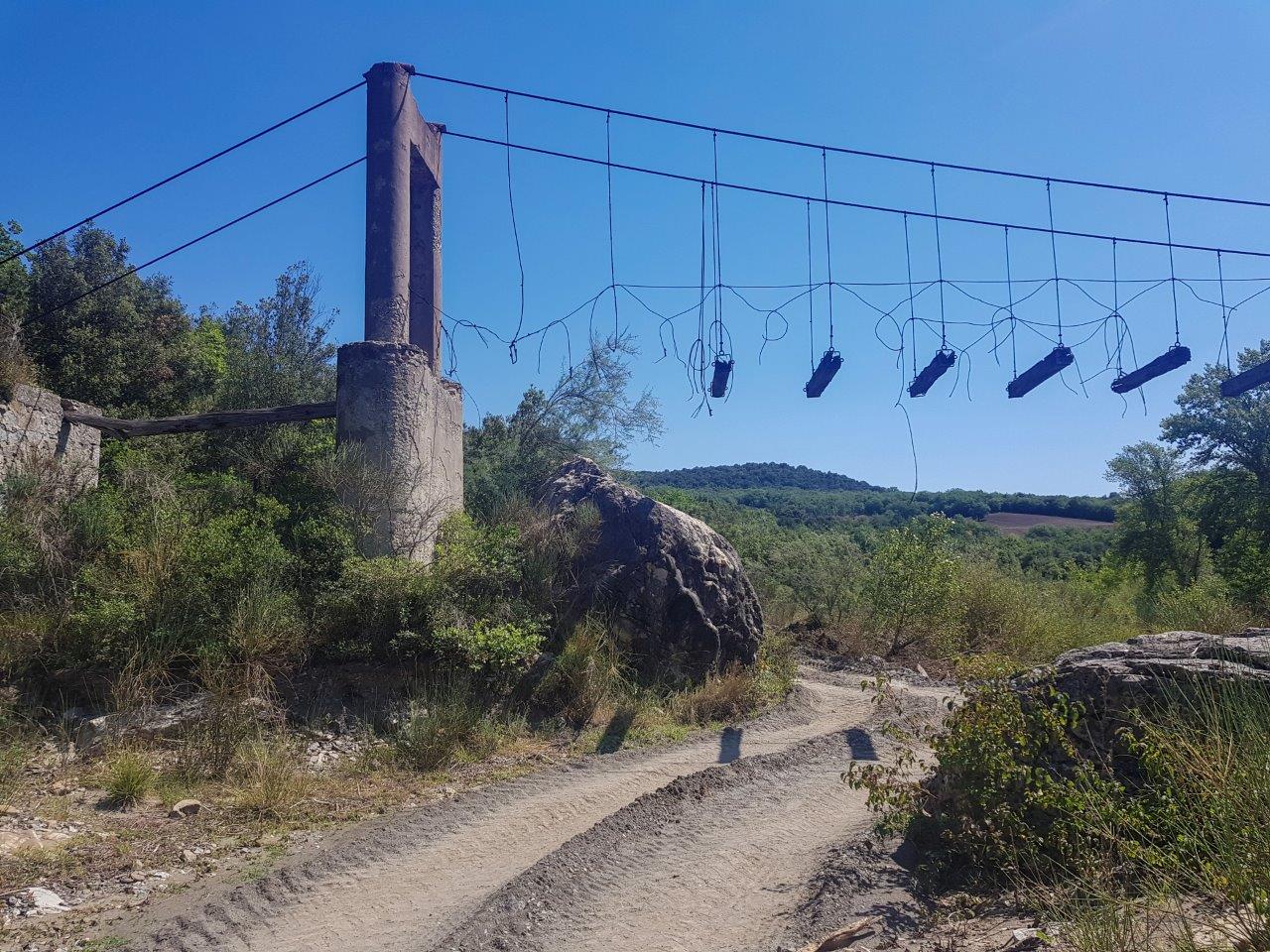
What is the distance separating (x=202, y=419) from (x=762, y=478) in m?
42.5

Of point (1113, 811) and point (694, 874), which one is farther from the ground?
point (1113, 811)

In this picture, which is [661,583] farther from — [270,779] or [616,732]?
[270,779]

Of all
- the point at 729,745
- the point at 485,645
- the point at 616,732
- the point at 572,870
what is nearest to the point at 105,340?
the point at 485,645

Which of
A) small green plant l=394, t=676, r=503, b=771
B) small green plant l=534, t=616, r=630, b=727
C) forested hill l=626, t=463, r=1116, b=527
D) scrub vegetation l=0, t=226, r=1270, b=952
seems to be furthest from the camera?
forested hill l=626, t=463, r=1116, b=527

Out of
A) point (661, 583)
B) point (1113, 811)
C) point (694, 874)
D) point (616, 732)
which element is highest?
point (661, 583)

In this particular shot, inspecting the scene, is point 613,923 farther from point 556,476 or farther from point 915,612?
point 915,612

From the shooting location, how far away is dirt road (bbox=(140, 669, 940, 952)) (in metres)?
4.55

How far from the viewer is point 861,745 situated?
28.0ft

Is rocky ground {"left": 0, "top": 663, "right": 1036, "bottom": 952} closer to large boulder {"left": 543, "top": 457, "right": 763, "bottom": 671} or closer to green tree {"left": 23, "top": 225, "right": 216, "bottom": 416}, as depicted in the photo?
large boulder {"left": 543, "top": 457, "right": 763, "bottom": 671}

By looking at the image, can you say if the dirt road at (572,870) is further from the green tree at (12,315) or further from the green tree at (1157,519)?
the green tree at (1157,519)

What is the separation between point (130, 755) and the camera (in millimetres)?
6465

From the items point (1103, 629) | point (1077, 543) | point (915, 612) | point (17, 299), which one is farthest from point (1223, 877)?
point (1077, 543)

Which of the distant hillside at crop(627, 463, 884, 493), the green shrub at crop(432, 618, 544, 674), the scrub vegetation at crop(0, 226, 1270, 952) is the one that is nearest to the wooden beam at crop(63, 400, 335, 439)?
the scrub vegetation at crop(0, 226, 1270, 952)

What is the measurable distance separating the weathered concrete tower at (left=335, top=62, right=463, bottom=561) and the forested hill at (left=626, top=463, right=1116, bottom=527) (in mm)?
25283
